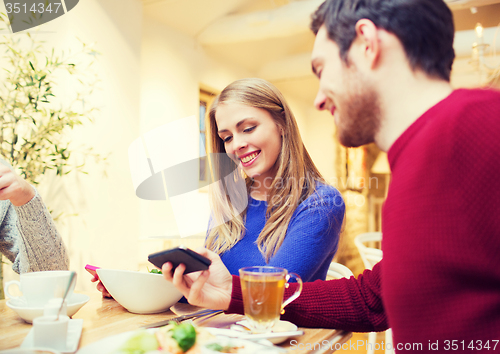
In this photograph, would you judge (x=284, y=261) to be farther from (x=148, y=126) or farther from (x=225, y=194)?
(x=148, y=126)

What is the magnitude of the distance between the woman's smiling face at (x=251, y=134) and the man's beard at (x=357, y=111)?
2.11ft

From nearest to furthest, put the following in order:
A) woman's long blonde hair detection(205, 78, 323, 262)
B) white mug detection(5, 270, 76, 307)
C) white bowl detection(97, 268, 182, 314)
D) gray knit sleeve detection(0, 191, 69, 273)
Answer: 1. white mug detection(5, 270, 76, 307)
2. white bowl detection(97, 268, 182, 314)
3. gray knit sleeve detection(0, 191, 69, 273)
4. woman's long blonde hair detection(205, 78, 323, 262)

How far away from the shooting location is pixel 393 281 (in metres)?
0.55

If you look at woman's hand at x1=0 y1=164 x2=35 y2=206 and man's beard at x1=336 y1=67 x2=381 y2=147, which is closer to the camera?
man's beard at x1=336 y1=67 x2=381 y2=147

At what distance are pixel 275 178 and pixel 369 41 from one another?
0.78 m

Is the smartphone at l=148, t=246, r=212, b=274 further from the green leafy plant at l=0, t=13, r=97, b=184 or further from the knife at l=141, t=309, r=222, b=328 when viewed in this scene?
the green leafy plant at l=0, t=13, r=97, b=184

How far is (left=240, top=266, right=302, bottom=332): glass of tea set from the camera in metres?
0.71

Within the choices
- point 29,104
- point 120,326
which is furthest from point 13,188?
point 29,104

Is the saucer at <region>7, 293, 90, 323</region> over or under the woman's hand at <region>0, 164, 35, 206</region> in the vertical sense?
under

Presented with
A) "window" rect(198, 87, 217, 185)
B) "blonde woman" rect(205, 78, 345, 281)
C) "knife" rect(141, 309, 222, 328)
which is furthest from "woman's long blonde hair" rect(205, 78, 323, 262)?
"window" rect(198, 87, 217, 185)

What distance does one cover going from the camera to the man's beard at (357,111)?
0.65m

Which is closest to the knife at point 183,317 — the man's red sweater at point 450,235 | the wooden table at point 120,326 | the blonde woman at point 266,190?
the wooden table at point 120,326

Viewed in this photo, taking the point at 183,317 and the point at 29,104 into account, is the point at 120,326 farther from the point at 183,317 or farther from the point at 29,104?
the point at 29,104

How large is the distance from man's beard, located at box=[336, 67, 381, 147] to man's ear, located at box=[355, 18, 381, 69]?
0.10 ft
